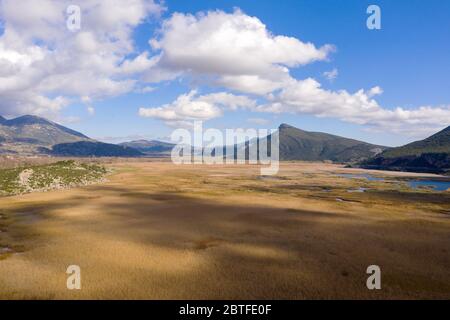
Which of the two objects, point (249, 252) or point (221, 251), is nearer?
point (249, 252)

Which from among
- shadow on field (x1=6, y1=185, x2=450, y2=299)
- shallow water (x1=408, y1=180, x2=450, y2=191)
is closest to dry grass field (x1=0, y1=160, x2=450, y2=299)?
shadow on field (x1=6, y1=185, x2=450, y2=299)

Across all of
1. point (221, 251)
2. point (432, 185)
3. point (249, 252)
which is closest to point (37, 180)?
point (221, 251)

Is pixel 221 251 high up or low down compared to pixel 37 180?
down

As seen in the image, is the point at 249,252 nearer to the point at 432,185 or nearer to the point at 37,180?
the point at 37,180

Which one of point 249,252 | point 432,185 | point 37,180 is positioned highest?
point 37,180

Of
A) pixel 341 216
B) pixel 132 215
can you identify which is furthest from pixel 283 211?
pixel 132 215

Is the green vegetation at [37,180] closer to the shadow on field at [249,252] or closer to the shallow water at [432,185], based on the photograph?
the shadow on field at [249,252]

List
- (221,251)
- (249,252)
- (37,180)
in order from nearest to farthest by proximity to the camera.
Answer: (249,252), (221,251), (37,180)
